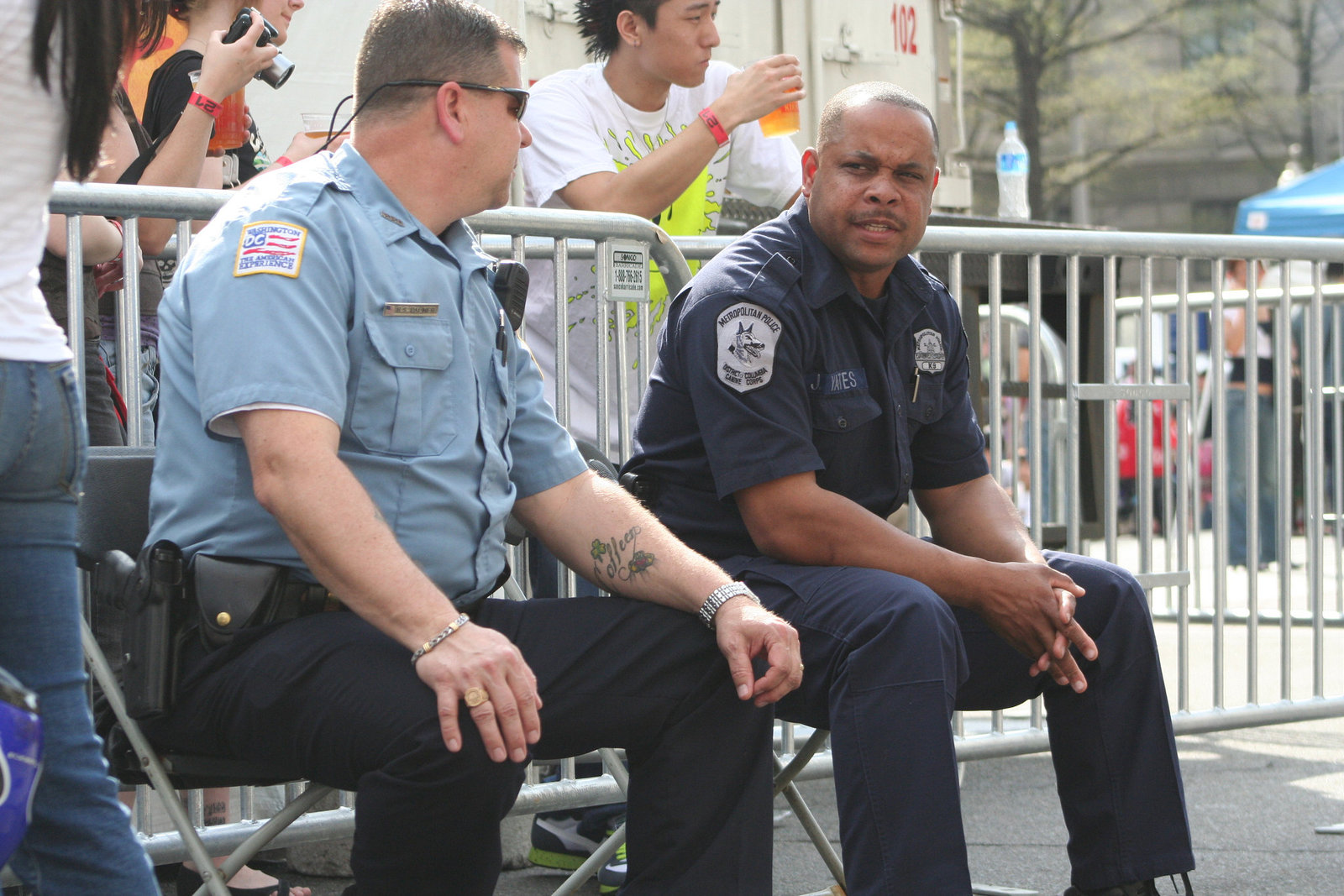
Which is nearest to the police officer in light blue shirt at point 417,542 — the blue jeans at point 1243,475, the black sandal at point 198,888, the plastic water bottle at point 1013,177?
the black sandal at point 198,888

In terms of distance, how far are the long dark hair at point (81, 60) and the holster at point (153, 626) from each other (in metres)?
0.62

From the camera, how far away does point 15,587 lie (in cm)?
189

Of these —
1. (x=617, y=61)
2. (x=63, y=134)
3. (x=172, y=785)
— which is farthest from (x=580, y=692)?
(x=617, y=61)

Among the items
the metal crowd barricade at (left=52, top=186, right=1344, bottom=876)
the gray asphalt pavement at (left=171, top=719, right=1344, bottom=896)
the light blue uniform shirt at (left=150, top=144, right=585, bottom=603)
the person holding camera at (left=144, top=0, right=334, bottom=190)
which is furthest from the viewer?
the gray asphalt pavement at (left=171, top=719, right=1344, bottom=896)

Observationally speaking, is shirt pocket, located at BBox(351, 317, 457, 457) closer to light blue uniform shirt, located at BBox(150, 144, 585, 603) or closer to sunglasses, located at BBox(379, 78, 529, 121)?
light blue uniform shirt, located at BBox(150, 144, 585, 603)

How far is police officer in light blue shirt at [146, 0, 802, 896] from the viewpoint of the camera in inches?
86.2

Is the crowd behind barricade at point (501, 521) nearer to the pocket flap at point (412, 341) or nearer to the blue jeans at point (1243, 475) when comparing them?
the pocket flap at point (412, 341)

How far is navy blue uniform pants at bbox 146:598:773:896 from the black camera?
58.7 inches

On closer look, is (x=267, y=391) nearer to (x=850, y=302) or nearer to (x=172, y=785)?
(x=172, y=785)

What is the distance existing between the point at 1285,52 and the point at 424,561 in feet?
99.3

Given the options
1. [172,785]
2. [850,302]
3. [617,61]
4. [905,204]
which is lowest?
[172,785]

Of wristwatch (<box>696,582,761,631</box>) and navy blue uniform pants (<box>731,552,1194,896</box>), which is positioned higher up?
wristwatch (<box>696,582,761,631</box>)

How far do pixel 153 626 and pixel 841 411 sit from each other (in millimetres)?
1366

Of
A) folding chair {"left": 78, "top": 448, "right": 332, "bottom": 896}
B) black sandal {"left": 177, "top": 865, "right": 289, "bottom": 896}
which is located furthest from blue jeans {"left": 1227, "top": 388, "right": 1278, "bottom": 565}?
folding chair {"left": 78, "top": 448, "right": 332, "bottom": 896}
